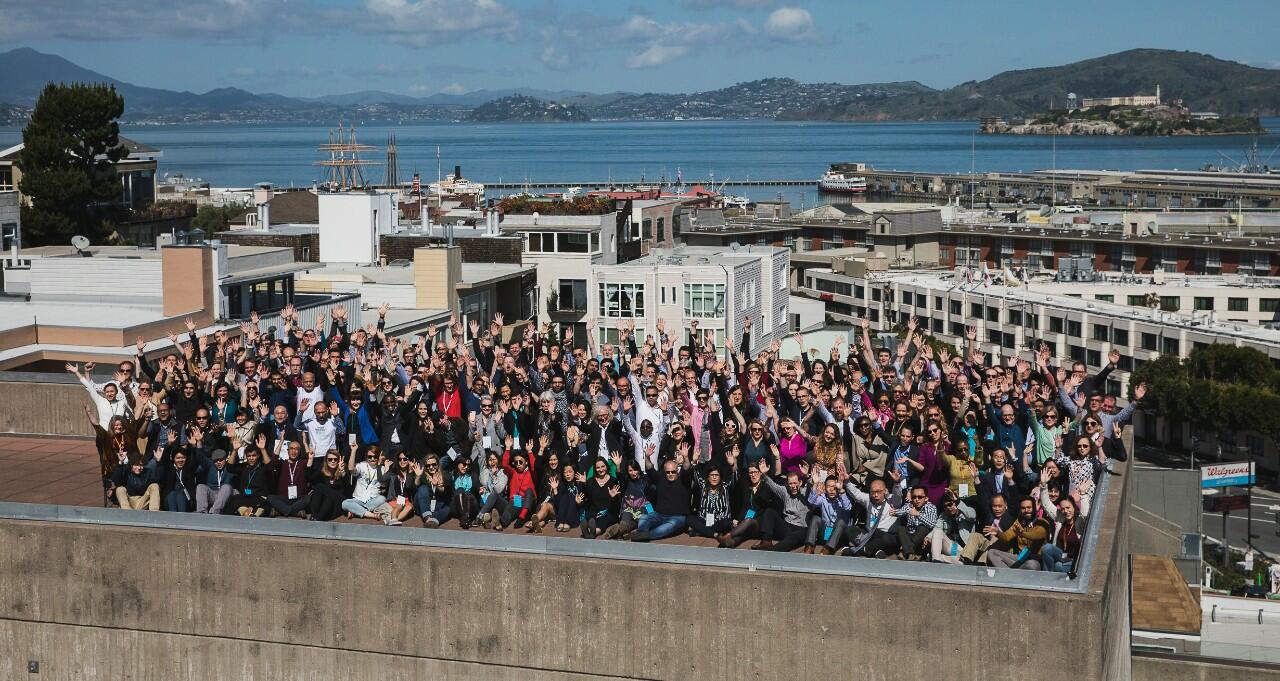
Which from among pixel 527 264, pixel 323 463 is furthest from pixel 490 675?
pixel 527 264

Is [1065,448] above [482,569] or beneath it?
above

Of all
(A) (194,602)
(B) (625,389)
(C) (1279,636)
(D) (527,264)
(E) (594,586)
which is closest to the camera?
(E) (594,586)

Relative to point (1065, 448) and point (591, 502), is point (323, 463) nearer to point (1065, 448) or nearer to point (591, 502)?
point (591, 502)

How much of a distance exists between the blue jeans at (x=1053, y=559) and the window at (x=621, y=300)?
104ft

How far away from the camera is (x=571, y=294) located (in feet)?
141

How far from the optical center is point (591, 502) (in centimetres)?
1142

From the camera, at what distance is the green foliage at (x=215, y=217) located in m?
95.4

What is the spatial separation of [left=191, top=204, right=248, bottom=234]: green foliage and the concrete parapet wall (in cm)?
8190

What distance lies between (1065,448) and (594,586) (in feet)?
12.5

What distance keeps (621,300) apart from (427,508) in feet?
100

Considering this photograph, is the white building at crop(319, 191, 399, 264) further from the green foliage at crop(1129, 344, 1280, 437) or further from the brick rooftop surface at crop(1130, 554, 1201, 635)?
the brick rooftop surface at crop(1130, 554, 1201, 635)

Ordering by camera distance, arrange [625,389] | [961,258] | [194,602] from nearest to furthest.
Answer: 1. [194,602]
2. [625,389]
3. [961,258]

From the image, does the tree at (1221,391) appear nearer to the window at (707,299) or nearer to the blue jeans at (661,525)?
the window at (707,299)

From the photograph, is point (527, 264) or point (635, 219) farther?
point (635, 219)
